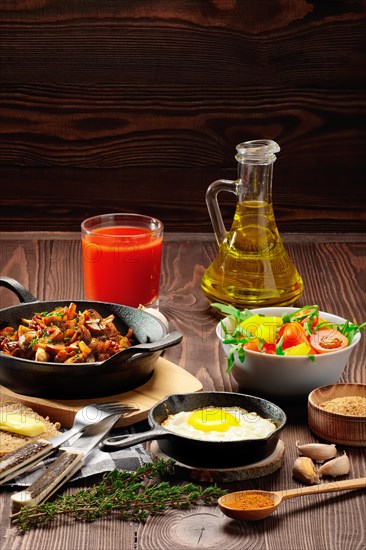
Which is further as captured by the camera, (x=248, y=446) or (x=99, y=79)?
(x=99, y=79)

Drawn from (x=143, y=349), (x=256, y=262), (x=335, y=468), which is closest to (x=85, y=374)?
(x=143, y=349)

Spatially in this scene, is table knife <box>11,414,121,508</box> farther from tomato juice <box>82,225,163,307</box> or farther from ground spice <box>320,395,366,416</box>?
tomato juice <box>82,225,163,307</box>

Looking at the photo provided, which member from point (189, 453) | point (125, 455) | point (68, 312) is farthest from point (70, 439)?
point (68, 312)

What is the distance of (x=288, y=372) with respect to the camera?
176cm

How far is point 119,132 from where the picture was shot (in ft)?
10.7

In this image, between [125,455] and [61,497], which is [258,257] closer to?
[125,455]

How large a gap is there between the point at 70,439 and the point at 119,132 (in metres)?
1.79

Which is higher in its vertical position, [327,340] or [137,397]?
[327,340]

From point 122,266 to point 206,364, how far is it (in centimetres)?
35

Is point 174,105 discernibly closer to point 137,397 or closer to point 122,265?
point 122,265

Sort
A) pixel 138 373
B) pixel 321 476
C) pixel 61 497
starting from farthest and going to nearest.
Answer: pixel 138 373
pixel 321 476
pixel 61 497

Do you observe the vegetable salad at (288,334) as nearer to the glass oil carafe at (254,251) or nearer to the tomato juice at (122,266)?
the glass oil carafe at (254,251)

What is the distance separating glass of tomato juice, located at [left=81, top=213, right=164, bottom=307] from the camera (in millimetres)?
2229

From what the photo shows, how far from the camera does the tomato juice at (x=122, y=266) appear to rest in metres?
2.23
